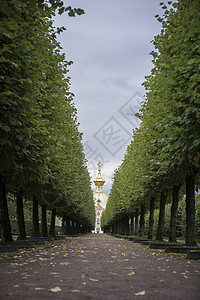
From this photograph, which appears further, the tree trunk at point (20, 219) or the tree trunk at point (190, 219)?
the tree trunk at point (20, 219)

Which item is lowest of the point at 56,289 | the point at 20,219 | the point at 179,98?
the point at 20,219

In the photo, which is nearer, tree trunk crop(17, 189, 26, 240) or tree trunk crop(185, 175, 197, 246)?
tree trunk crop(185, 175, 197, 246)

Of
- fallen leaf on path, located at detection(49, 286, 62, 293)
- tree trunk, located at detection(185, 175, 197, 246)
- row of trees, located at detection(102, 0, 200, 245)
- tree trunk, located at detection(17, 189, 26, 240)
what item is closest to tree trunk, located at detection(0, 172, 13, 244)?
tree trunk, located at detection(17, 189, 26, 240)

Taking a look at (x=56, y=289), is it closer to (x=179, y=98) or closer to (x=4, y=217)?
(x=179, y=98)

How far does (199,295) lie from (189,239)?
10345 millimetres

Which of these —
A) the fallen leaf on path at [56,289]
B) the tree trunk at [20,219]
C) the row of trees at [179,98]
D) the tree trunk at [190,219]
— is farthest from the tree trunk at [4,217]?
the fallen leaf on path at [56,289]

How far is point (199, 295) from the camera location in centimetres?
507

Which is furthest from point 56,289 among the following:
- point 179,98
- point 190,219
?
point 190,219

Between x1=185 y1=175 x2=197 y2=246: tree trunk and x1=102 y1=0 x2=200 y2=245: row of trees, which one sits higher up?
x1=102 y1=0 x2=200 y2=245: row of trees

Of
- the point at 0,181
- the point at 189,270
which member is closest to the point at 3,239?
the point at 0,181

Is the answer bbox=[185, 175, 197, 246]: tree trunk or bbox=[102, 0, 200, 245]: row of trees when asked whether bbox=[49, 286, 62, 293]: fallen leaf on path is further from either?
bbox=[185, 175, 197, 246]: tree trunk

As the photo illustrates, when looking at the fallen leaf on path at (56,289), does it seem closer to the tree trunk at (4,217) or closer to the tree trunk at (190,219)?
the tree trunk at (4,217)

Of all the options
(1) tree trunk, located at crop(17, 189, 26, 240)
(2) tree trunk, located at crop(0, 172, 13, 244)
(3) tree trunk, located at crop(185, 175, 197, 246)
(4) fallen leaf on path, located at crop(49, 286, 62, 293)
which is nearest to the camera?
(4) fallen leaf on path, located at crop(49, 286, 62, 293)

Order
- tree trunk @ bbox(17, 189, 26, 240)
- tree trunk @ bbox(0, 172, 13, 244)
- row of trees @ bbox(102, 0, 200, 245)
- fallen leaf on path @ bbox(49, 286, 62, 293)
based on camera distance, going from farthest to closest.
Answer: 1. tree trunk @ bbox(17, 189, 26, 240)
2. tree trunk @ bbox(0, 172, 13, 244)
3. row of trees @ bbox(102, 0, 200, 245)
4. fallen leaf on path @ bbox(49, 286, 62, 293)
